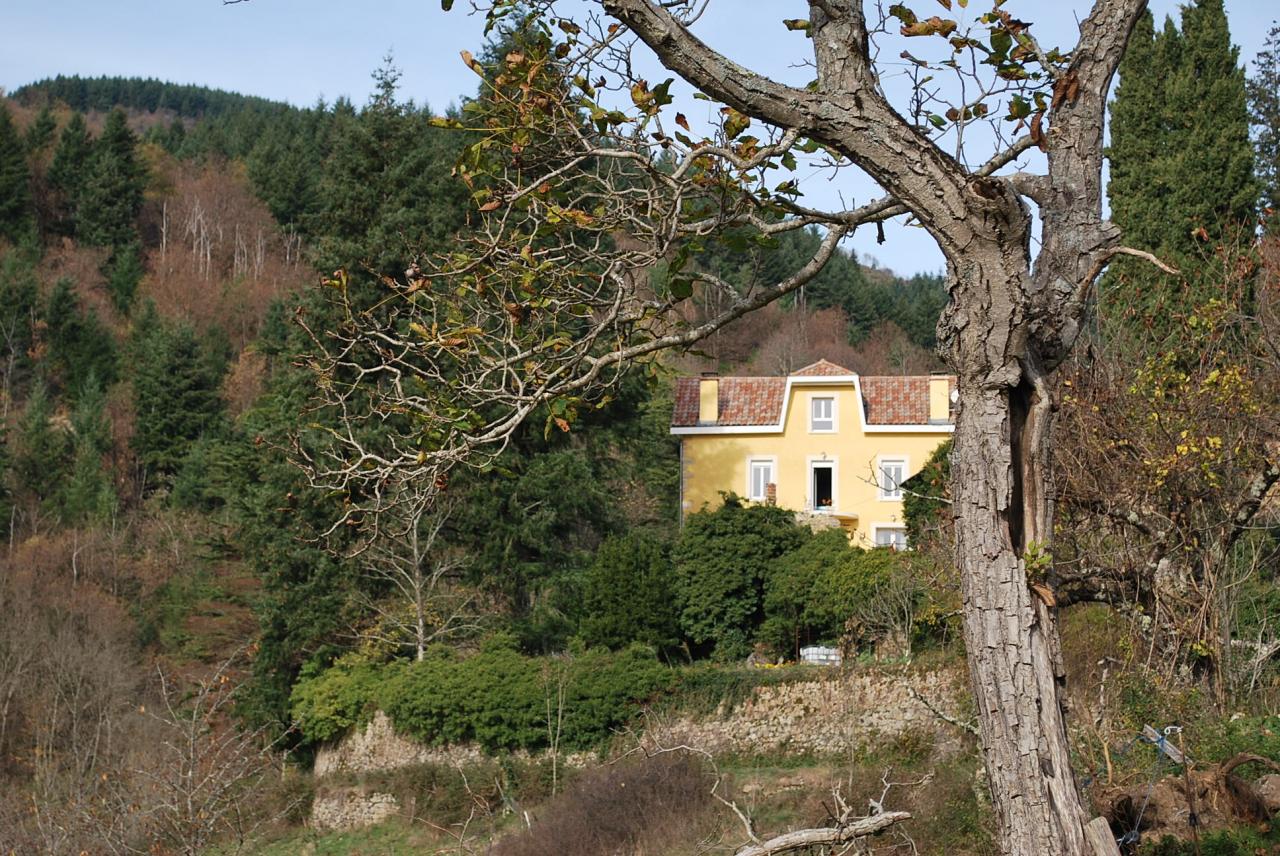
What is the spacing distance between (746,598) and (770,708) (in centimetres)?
357

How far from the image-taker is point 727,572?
904 inches

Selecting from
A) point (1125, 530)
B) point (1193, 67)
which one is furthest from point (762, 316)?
point (1125, 530)

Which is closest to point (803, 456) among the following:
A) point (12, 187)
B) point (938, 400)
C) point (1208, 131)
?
point (938, 400)

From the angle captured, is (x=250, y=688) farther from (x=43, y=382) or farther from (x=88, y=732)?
(x=43, y=382)

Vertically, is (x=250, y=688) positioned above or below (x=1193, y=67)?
below

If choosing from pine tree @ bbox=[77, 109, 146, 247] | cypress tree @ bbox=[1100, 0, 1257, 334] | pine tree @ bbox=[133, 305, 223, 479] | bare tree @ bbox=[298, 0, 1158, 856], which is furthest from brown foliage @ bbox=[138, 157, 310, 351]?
bare tree @ bbox=[298, 0, 1158, 856]

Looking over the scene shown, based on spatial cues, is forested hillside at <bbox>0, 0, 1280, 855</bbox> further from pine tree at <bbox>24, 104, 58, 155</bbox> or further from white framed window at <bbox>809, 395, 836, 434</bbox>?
pine tree at <bbox>24, 104, 58, 155</bbox>

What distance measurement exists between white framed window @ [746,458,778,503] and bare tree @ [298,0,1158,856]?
27624mm

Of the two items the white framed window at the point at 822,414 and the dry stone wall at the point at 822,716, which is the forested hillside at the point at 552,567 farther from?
the white framed window at the point at 822,414

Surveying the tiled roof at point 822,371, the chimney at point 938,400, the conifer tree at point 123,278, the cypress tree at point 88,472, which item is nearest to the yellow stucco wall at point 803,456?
the tiled roof at point 822,371

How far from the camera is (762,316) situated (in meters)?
58.9

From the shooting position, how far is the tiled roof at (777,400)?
32.9m

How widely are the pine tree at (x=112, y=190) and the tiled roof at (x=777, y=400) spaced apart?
135 feet

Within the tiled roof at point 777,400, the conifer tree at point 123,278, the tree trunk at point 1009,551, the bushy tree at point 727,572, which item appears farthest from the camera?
the conifer tree at point 123,278
